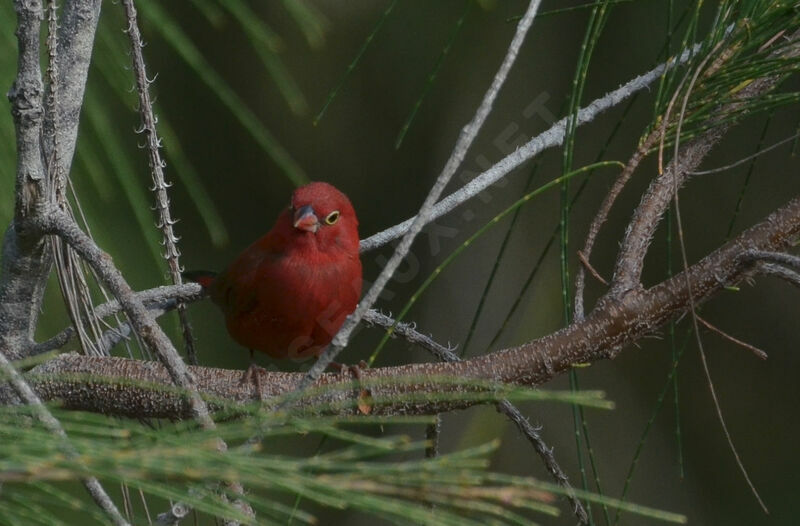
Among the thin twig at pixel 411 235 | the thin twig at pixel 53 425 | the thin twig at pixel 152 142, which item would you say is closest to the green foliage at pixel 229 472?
the thin twig at pixel 53 425

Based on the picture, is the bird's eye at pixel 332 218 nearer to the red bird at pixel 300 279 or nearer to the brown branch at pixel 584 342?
the red bird at pixel 300 279

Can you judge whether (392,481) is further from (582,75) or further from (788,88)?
(788,88)

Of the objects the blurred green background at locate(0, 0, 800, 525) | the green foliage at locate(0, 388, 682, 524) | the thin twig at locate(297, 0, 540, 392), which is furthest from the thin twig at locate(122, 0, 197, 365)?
the blurred green background at locate(0, 0, 800, 525)

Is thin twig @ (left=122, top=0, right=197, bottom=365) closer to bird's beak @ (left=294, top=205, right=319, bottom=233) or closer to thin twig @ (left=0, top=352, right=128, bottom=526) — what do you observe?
bird's beak @ (left=294, top=205, right=319, bottom=233)

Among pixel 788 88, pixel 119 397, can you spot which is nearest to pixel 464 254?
pixel 788 88

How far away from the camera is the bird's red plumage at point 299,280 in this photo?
2629mm

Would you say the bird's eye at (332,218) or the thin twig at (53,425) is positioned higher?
the bird's eye at (332,218)

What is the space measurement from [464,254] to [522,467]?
110 centimetres

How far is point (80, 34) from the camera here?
167cm

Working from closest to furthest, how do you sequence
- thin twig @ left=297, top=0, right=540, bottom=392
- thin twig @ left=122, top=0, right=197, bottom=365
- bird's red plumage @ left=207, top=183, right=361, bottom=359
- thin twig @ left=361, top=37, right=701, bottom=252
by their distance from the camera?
thin twig @ left=297, top=0, right=540, bottom=392 → thin twig @ left=122, top=0, right=197, bottom=365 → thin twig @ left=361, top=37, right=701, bottom=252 → bird's red plumage @ left=207, top=183, right=361, bottom=359

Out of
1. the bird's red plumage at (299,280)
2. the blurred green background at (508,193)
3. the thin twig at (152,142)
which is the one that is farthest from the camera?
the blurred green background at (508,193)

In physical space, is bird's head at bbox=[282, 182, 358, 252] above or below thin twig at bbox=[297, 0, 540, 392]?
above

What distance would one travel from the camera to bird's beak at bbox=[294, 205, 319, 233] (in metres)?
2.65

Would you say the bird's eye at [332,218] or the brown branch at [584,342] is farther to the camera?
the bird's eye at [332,218]
